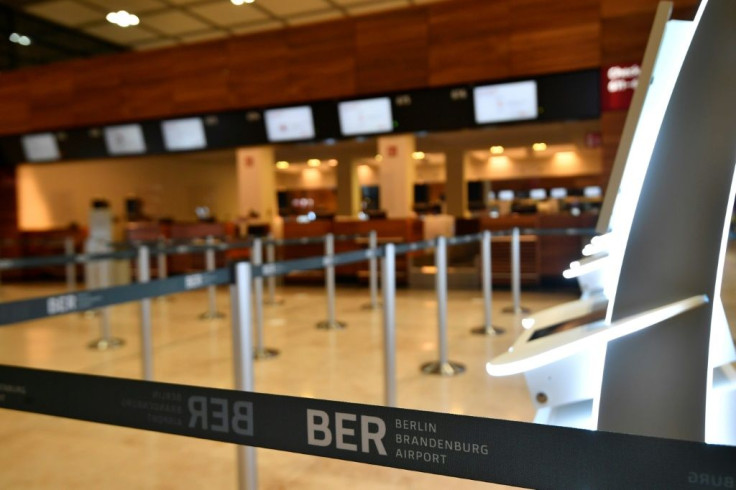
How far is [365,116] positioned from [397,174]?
0.99 metres

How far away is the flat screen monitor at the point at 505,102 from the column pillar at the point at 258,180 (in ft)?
11.7

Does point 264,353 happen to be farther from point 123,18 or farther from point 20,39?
point 20,39

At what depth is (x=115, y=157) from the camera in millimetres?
8930

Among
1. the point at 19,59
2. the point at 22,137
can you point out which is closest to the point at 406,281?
the point at 22,137

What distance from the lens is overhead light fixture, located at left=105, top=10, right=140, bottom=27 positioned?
9.30 metres

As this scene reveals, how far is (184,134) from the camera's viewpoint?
27.6 feet

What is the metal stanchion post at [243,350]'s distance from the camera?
177cm

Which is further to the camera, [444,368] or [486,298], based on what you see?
[486,298]

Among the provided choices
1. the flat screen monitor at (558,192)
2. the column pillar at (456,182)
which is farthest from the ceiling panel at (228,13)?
the flat screen monitor at (558,192)

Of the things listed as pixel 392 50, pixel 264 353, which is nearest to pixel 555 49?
pixel 392 50

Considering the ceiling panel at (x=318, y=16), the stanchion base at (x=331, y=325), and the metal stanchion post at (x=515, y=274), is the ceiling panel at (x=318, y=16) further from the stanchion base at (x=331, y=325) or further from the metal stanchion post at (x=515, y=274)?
the stanchion base at (x=331, y=325)

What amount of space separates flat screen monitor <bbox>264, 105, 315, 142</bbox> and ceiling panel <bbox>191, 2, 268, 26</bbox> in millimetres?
2182

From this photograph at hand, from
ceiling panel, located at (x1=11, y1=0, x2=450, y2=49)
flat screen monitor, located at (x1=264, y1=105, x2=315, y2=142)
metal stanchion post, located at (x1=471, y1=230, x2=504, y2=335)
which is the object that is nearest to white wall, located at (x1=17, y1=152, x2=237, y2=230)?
ceiling panel, located at (x1=11, y1=0, x2=450, y2=49)

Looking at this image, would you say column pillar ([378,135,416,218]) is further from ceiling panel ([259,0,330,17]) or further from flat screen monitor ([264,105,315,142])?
ceiling panel ([259,0,330,17])
